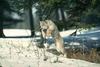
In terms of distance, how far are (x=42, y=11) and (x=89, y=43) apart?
303cm

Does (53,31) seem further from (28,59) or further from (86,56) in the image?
(28,59)

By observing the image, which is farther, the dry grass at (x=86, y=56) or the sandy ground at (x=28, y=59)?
the dry grass at (x=86, y=56)

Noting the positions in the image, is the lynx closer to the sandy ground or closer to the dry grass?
the dry grass

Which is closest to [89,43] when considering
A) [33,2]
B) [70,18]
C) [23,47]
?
[70,18]

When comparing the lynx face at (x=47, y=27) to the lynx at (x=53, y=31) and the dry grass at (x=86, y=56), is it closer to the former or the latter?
the lynx at (x=53, y=31)

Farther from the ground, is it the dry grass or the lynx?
the lynx

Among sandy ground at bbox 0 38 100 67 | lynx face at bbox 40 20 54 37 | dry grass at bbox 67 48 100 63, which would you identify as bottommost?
dry grass at bbox 67 48 100 63

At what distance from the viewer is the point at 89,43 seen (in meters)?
20.3

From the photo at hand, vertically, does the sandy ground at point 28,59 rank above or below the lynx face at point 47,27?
below

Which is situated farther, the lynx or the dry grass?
the lynx

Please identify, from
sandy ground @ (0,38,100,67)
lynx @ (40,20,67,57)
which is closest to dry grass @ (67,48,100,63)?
lynx @ (40,20,67,57)

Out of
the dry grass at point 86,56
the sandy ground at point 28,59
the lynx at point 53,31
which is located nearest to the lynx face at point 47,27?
the lynx at point 53,31

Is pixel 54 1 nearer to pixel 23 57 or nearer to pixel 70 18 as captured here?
pixel 70 18

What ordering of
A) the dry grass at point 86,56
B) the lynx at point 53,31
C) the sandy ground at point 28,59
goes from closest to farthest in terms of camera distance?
1. the sandy ground at point 28,59
2. the dry grass at point 86,56
3. the lynx at point 53,31
